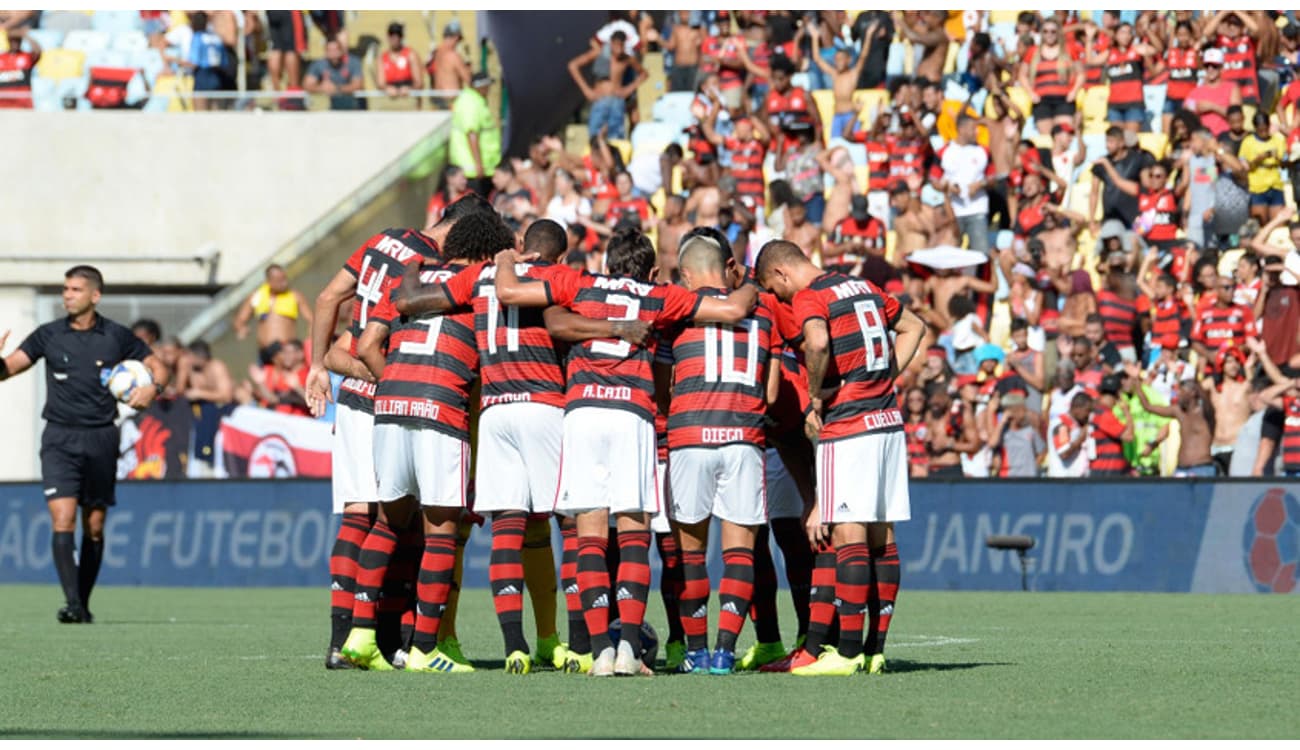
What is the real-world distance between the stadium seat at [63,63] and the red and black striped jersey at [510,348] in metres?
21.0

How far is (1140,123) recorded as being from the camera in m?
24.5

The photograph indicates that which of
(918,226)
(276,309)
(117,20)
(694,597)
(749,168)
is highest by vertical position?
(117,20)

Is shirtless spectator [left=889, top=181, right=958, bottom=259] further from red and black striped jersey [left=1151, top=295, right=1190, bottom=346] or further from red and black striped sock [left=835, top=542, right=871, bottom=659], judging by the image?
red and black striped sock [left=835, top=542, right=871, bottom=659]

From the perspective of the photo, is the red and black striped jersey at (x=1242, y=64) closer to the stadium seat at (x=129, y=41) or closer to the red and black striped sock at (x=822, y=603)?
the red and black striped sock at (x=822, y=603)

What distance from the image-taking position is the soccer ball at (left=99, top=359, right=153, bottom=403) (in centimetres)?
1552

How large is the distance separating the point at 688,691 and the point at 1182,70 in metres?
16.2

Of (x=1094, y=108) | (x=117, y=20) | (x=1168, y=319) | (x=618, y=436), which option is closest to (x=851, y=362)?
(x=618, y=436)

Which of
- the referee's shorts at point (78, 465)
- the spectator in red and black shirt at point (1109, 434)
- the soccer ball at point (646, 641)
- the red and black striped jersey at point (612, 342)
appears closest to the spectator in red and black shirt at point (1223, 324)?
the spectator in red and black shirt at point (1109, 434)

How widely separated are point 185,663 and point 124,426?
12598 millimetres

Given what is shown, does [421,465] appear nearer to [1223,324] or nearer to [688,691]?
[688,691]

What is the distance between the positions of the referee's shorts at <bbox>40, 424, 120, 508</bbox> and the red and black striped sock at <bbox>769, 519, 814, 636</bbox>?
242 inches

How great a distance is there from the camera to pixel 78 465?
51.9 feet

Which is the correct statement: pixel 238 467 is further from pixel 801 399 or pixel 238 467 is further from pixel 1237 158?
pixel 801 399

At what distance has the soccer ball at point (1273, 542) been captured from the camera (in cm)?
1894
